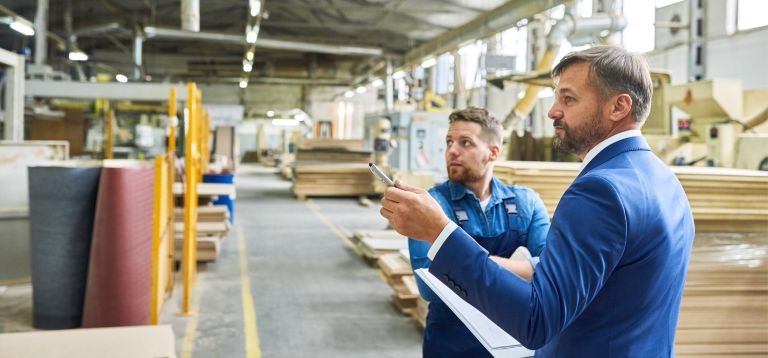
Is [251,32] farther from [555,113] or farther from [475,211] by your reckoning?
[555,113]

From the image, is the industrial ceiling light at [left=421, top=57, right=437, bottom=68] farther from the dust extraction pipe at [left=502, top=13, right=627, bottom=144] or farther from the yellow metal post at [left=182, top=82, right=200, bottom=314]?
the yellow metal post at [left=182, top=82, right=200, bottom=314]

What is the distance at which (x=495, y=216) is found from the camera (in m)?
2.44

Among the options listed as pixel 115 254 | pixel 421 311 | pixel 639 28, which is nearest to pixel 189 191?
pixel 115 254

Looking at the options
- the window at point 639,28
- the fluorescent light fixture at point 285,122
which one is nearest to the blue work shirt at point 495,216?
the window at point 639,28

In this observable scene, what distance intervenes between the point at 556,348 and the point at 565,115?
0.57 metres

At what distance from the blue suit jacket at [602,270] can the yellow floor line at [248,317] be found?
11.7 feet

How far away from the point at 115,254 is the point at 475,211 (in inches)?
127

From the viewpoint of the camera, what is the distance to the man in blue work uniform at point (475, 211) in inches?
91.8

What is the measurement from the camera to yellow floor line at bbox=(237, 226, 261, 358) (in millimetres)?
4562

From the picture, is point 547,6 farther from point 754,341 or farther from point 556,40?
point 754,341

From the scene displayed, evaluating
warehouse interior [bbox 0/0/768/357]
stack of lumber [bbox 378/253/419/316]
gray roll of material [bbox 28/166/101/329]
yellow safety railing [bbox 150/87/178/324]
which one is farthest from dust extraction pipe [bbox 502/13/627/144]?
gray roll of material [bbox 28/166/101/329]

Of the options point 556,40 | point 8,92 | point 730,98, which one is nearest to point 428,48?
point 556,40

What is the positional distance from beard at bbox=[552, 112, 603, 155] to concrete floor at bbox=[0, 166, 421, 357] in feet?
11.3

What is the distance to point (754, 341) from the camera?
3.44 m
